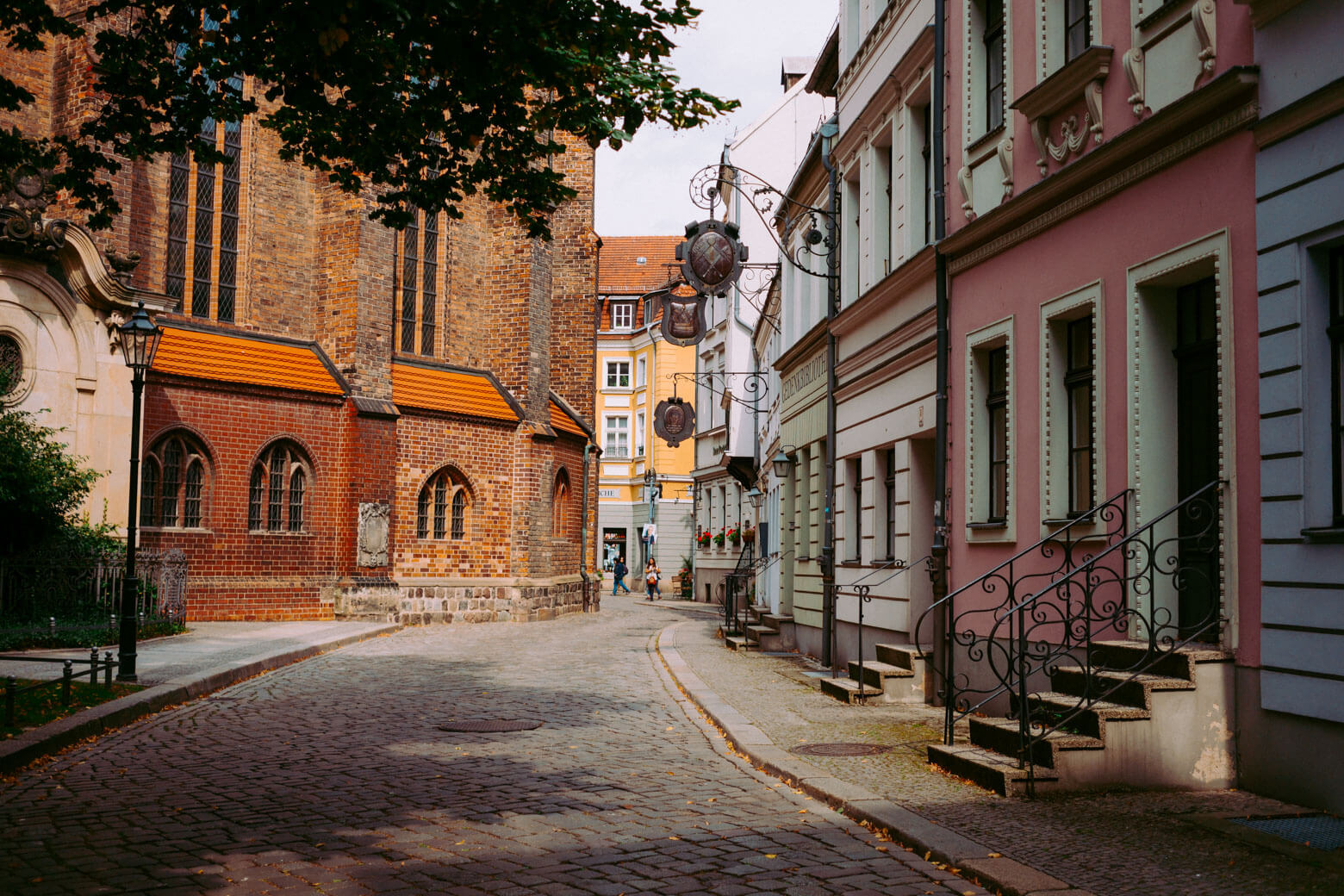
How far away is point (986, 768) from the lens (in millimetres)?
7891

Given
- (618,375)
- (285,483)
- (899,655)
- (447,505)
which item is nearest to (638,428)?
(618,375)

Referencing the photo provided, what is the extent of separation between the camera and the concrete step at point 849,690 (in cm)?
1276

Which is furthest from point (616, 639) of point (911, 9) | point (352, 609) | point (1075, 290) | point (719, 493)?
point (719, 493)

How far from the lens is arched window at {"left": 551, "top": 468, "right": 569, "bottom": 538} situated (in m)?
35.0

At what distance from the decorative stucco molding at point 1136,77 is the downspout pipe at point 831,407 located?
834 centimetres

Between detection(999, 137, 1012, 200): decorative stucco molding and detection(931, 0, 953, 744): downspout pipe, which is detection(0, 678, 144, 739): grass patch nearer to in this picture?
detection(931, 0, 953, 744): downspout pipe

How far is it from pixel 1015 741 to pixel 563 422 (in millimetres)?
27978

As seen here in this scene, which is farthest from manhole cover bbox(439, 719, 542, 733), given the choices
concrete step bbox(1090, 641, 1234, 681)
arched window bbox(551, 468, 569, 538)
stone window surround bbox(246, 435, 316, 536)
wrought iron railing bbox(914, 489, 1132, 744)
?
arched window bbox(551, 468, 569, 538)

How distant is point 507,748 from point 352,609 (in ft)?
62.8

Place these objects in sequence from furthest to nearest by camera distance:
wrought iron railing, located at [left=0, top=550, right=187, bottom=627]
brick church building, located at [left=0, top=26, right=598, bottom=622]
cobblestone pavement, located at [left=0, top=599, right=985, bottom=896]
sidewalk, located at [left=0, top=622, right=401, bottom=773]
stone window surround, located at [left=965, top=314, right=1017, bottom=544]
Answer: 1. brick church building, located at [left=0, top=26, right=598, bottom=622]
2. wrought iron railing, located at [left=0, top=550, right=187, bottom=627]
3. stone window surround, located at [left=965, top=314, right=1017, bottom=544]
4. sidewalk, located at [left=0, top=622, right=401, bottom=773]
5. cobblestone pavement, located at [left=0, top=599, right=985, bottom=896]

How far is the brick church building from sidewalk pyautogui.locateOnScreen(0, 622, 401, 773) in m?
2.53

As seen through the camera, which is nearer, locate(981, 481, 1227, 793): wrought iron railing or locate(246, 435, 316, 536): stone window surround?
locate(981, 481, 1227, 793): wrought iron railing

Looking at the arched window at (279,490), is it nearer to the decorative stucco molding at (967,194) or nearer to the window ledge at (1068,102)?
the decorative stucco molding at (967,194)

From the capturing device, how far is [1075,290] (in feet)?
32.9
